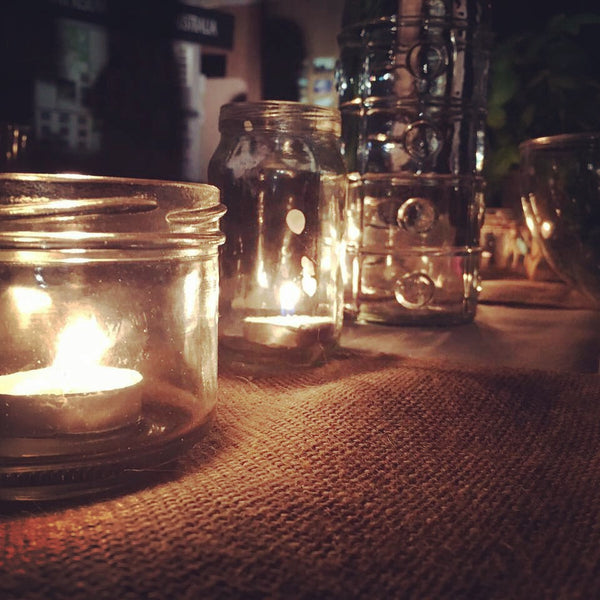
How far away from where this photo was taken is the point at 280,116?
595mm

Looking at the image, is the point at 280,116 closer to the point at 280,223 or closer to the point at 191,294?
the point at 280,223

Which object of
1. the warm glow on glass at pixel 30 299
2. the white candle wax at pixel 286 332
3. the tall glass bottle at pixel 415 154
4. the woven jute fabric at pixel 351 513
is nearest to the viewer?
the woven jute fabric at pixel 351 513

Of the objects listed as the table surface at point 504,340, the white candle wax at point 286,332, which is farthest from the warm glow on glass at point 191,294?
the table surface at point 504,340

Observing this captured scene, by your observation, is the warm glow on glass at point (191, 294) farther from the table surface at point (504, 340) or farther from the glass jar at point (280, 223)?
the table surface at point (504, 340)

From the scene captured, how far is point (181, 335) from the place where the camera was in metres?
0.42

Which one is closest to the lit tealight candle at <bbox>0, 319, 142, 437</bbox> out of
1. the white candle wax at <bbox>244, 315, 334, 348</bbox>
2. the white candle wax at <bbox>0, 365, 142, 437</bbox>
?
the white candle wax at <bbox>0, 365, 142, 437</bbox>

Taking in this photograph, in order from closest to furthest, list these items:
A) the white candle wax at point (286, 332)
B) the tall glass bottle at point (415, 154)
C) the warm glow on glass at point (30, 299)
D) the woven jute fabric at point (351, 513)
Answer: the woven jute fabric at point (351, 513), the warm glow on glass at point (30, 299), the white candle wax at point (286, 332), the tall glass bottle at point (415, 154)

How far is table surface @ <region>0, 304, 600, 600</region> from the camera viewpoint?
251 millimetres

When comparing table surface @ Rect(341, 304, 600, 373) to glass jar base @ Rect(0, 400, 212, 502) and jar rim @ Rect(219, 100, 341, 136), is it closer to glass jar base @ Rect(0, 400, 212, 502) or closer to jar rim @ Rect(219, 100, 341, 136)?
jar rim @ Rect(219, 100, 341, 136)

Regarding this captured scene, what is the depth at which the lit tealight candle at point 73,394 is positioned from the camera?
338 mm

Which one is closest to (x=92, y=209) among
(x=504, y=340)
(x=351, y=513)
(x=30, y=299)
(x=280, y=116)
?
(x=30, y=299)

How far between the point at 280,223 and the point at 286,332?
11cm

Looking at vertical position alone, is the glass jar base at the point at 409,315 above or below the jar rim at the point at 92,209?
below

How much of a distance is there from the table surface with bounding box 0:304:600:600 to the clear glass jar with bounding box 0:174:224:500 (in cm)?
2
